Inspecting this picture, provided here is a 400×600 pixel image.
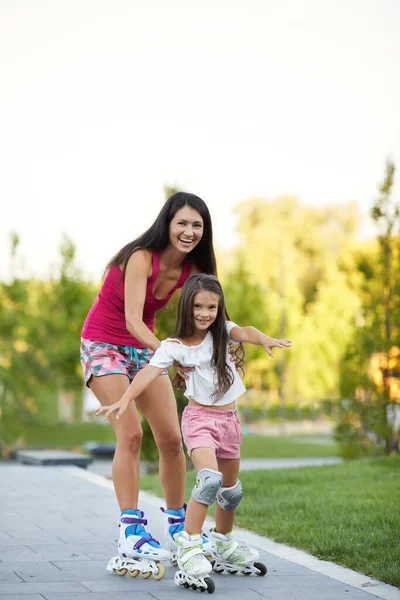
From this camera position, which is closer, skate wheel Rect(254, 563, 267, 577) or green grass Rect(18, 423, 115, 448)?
skate wheel Rect(254, 563, 267, 577)

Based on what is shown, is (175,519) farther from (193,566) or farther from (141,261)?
(141,261)

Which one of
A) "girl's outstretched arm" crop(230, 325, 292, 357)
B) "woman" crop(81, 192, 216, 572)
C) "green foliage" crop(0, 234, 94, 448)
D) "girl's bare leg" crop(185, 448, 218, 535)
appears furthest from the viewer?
"green foliage" crop(0, 234, 94, 448)

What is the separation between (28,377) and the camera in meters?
24.8

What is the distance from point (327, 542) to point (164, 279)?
1.75 metres

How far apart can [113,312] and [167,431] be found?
0.66 meters

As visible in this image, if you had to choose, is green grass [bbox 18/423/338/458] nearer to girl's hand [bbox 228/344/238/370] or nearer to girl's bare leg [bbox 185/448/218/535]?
girl's hand [bbox 228/344/238/370]

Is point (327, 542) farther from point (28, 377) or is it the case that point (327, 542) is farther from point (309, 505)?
point (28, 377)

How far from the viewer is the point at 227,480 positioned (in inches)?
169

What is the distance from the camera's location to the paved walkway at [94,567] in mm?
3785

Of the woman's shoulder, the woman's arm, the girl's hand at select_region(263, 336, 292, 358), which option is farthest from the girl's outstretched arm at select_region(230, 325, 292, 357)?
the woman's shoulder

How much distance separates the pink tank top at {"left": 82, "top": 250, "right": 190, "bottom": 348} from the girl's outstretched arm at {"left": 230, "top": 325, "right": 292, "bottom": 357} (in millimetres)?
455

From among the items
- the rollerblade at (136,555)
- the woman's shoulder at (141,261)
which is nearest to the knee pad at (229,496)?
the rollerblade at (136,555)

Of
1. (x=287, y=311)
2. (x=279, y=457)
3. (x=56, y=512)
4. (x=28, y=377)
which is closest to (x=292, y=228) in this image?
(x=287, y=311)

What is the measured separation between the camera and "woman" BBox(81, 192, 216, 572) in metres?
4.33
